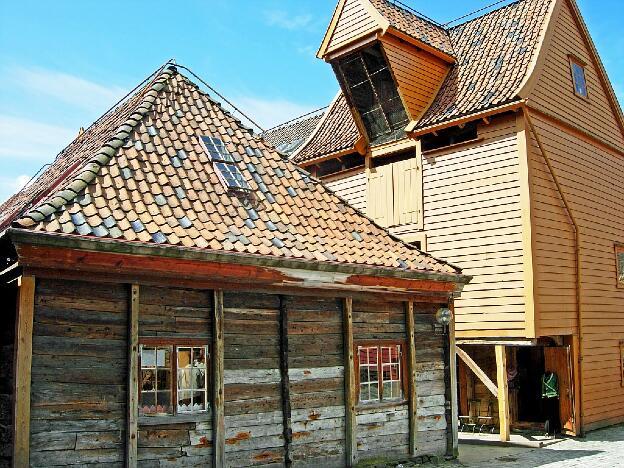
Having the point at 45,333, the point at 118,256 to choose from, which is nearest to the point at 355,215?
the point at 118,256

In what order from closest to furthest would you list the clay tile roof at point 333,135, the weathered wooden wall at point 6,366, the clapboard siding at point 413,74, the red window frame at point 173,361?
1. the weathered wooden wall at point 6,366
2. the red window frame at point 173,361
3. the clapboard siding at point 413,74
4. the clay tile roof at point 333,135

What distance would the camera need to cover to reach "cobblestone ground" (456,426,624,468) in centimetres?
1191

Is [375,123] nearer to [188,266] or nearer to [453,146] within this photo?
[453,146]

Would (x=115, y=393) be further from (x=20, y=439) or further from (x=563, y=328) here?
(x=563, y=328)

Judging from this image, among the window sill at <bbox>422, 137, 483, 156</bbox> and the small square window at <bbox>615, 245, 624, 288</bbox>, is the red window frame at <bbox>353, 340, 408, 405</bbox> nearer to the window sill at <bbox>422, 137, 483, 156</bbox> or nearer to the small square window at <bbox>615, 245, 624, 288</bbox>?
the window sill at <bbox>422, 137, 483, 156</bbox>

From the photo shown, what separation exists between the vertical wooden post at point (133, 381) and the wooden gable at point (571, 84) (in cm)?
1022

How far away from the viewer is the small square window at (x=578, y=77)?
17547 millimetres

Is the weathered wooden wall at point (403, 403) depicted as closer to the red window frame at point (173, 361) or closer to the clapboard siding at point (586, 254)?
the red window frame at point (173, 361)

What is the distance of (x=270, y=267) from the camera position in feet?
30.4

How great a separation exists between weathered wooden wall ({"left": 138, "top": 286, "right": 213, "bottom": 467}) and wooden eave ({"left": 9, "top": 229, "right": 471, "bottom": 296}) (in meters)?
0.24

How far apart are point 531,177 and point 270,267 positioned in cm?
803

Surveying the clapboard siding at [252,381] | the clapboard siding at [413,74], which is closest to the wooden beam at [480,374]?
the clapboard siding at [413,74]

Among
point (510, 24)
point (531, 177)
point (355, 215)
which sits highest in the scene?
point (510, 24)

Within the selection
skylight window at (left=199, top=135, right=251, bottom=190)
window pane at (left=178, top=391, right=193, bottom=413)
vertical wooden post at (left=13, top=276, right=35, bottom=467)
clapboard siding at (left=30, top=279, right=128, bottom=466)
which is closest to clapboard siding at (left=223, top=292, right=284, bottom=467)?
window pane at (left=178, top=391, right=193, bottom=413)
